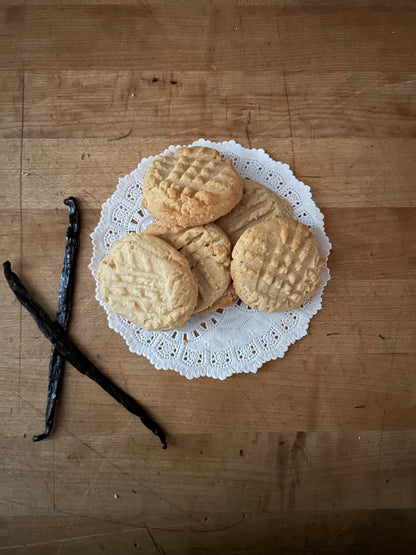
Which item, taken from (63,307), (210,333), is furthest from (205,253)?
(63,307)

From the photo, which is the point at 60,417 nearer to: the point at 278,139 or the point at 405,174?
the point at 278,139

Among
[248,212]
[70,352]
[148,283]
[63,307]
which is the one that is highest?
[248,212]

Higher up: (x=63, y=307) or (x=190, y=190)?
(x=190, y=190)

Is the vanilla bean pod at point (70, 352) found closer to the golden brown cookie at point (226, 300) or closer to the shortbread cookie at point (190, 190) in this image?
the golden brown cookie at point (226, 300)

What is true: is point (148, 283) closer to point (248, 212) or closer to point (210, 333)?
point (210, 333)

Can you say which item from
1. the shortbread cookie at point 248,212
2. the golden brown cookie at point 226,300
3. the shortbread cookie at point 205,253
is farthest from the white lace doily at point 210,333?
the shortbread cookie at point 248,212

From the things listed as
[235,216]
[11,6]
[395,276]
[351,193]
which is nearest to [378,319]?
[395,276]
